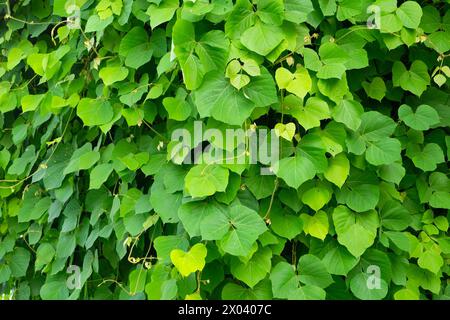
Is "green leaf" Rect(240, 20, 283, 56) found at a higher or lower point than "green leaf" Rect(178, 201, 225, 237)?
higher

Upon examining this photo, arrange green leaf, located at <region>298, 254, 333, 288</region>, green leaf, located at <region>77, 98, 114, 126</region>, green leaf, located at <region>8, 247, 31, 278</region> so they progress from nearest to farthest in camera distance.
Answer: green leaf, located at <region>298, 254, 333, 288</region> < green leaf, located at <region>77, 98, 114, 126</region> < green leaf, located at <region>8, 247, 31, 278</region>

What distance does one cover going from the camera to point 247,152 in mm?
1459

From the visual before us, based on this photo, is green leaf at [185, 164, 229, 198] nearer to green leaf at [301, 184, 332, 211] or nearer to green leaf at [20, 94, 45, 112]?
green leaf at [301, 184, 332, 211]

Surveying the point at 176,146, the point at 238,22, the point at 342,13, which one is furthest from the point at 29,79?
the point at 342,13

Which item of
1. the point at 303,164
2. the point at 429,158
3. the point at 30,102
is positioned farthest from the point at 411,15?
the point at 30,102

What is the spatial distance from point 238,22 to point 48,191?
1.06 m

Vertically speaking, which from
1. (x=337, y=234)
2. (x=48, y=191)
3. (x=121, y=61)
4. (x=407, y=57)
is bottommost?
(x=48, y=191)

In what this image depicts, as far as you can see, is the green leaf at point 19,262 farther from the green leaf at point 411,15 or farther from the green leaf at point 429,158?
the green leaf at point 411,15

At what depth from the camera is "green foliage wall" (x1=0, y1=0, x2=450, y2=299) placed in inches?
56.8

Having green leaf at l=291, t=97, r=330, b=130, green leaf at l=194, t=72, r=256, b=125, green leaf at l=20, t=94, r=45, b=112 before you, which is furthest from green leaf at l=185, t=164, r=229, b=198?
green leaf at l=20, t=94, r=45, b=112

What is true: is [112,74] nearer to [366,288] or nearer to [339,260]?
[339,260]

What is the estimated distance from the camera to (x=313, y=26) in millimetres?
1552

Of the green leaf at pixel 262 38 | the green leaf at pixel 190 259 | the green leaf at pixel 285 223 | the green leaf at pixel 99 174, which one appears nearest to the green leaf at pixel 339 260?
the green leaf at pixel 285 223
